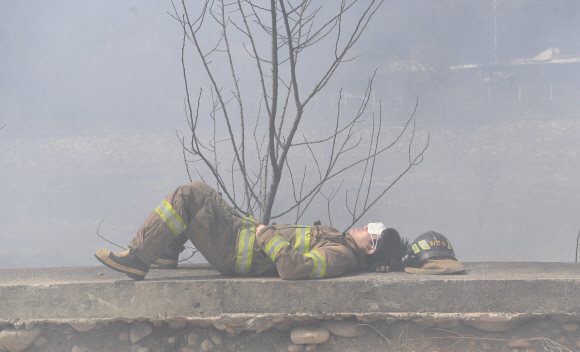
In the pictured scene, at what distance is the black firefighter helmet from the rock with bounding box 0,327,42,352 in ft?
8.48

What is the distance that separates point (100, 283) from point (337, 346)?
155 centimetres

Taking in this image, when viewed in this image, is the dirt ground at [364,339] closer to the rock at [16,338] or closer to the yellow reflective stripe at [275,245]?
the rock at [16,338]

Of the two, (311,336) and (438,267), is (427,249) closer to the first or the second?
(438,267)

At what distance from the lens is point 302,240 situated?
9.28 feet

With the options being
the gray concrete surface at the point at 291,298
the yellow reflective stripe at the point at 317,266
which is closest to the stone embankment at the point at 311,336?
the gray concrete surface at the point at 291,298

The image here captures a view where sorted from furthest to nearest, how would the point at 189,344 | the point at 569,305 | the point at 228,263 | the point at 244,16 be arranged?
the point at 244,16 < the point at 228,263 < the point at 189,344 < the point at 569,305

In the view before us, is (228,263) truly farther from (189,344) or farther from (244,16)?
(244,16)

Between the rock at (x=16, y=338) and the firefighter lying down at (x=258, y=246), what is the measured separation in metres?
0.69

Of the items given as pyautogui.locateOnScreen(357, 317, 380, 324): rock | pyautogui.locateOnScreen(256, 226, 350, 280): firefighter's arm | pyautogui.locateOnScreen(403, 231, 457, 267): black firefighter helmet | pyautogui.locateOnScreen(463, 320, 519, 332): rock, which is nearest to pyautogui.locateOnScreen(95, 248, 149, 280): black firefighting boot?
pyautogui.locateOnScreen(256, 226, 350, 280): firefighter's arm

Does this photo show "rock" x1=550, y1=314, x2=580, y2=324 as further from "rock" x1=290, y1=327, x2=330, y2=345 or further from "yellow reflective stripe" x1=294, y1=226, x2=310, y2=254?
"yellow reflective stripe" x1=294, y1=226, x2=310, y2=254

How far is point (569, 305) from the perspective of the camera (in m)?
2.37

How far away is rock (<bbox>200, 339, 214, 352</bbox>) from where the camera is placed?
2.53 metres

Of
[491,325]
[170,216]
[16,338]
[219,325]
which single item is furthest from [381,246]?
[16,338]

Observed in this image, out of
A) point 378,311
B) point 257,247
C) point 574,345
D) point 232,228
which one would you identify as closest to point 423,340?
point 378,311
